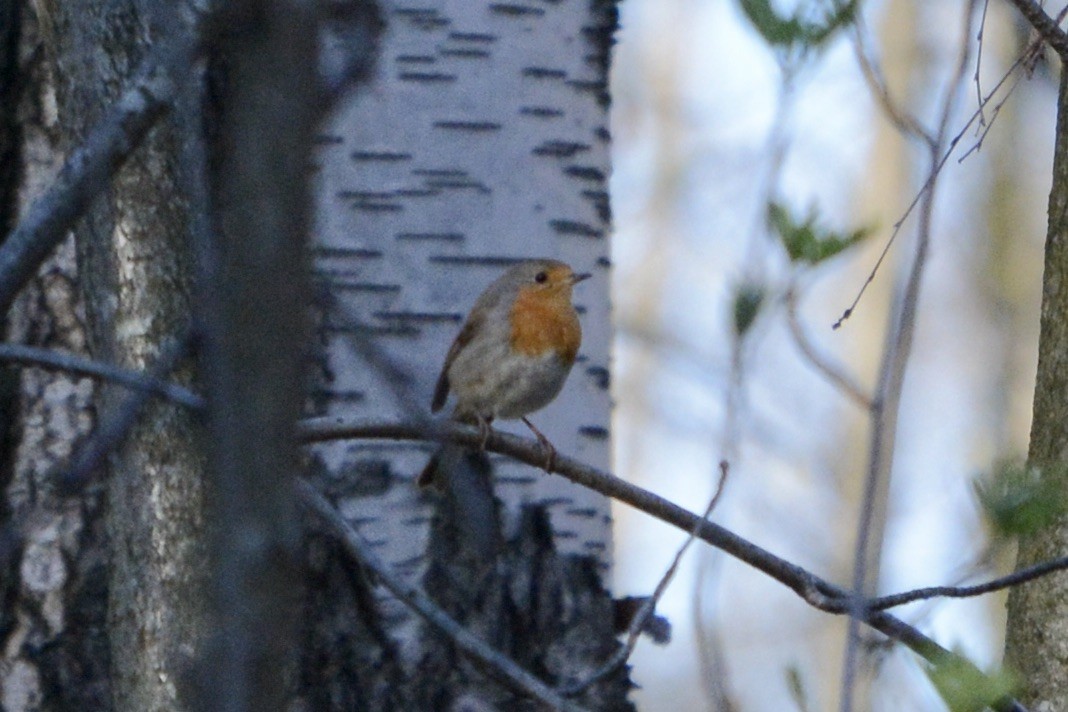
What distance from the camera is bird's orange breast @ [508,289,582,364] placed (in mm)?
3953

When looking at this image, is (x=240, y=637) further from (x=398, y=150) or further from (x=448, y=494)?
(x=398, y=150)

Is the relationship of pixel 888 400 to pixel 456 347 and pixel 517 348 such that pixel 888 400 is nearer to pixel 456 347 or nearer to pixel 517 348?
pixel 456 347

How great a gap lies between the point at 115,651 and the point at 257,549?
1.43m

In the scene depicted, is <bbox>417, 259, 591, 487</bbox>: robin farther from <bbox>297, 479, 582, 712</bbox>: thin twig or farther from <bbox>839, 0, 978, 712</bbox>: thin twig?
<bbox>839, 0, 978, 712</bbox>: thin twig

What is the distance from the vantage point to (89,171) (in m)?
1.71

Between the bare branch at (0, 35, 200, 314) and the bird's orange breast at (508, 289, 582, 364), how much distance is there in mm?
2042

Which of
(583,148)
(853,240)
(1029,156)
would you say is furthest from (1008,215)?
(853,240)

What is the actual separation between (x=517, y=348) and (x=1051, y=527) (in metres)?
1.93

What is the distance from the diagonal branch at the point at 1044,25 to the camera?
7.47 feet

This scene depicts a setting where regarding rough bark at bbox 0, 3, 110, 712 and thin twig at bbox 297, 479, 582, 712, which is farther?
rough bark at bbox 0, 3, 110, 712

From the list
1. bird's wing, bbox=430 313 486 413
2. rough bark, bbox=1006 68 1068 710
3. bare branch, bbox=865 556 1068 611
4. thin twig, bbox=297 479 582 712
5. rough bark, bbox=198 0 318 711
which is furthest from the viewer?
bird's wing, bbox=430 313 486 413

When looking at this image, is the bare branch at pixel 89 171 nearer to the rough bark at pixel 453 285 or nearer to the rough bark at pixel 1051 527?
the rough bark at pixel 453 285

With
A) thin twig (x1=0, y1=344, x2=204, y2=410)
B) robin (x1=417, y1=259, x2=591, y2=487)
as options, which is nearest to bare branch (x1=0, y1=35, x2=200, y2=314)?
thin twig (x1=0, y1=344, x2=204, y2=410)

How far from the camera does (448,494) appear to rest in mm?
2889
